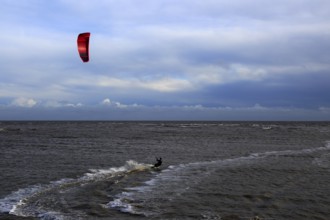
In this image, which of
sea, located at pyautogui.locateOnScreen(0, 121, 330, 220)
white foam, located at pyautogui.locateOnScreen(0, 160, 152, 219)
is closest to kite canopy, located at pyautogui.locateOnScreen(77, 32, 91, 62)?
sea, located at pyautogui.locateOnScreen(0, 121, 330, 220)

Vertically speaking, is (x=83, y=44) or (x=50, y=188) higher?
(x=83, y=44)

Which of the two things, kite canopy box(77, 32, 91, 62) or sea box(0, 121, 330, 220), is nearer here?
sea box(0, 121, 330, 220)

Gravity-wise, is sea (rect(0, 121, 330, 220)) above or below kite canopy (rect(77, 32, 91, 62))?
below

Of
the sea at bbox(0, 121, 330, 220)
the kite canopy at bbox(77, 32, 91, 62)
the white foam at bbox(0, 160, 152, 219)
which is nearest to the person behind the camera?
the white foam at bbox(0, 160, 152, 219)

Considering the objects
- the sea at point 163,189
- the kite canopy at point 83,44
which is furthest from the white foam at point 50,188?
the kite canopy at point 83,44

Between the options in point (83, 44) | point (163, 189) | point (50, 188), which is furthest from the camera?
point (163, 189)

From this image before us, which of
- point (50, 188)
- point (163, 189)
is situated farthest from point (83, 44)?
point (163, 189)

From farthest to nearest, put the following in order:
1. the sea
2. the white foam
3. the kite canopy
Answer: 1. the kite canopy
2. the sea
3. the white foam

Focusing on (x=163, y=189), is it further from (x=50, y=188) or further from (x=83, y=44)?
(x=83, y=44)

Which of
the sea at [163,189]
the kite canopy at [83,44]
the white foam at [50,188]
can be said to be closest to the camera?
the white foam at [50,188]

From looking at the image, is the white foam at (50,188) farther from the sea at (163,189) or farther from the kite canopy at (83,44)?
the kite canopy at (83,44)

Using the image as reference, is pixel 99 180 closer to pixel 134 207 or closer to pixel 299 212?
pixel 134 207

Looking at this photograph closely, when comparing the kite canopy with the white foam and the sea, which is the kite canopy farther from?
the white foam

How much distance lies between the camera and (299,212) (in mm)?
14922
